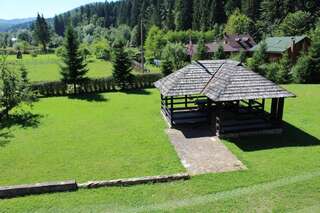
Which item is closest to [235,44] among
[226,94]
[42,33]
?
[226,94]

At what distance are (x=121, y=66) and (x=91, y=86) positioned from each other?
11.2 ft

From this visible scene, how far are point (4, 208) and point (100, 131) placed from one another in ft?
24.4

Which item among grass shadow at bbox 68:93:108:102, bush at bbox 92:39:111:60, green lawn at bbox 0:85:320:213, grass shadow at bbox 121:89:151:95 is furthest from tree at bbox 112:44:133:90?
bush at bbox 92:39:111:60

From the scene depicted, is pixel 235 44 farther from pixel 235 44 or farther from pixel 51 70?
pixel 51 70

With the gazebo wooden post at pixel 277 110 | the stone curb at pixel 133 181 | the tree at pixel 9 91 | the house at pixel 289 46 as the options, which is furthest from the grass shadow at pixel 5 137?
the house at pixel 289 46

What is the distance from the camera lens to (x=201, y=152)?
12039 millimetres

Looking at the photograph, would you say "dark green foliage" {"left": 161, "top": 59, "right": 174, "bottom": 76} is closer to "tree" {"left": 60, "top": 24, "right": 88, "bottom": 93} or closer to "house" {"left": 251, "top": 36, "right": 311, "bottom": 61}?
"tree" {"left": 60, "top": 24, "right": 88, "bottom": 93}

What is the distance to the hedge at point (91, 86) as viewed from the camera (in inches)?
1017

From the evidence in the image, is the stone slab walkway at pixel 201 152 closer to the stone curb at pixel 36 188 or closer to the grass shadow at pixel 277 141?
the grass shadow at pixel 277 141

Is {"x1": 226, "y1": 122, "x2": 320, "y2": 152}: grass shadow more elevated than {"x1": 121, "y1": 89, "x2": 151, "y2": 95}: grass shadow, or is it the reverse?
{"x1": 226, "y1": 122, "x2": 320, "y2": 152}: grass shadow

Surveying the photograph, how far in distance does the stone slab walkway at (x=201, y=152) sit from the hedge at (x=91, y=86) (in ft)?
46.3

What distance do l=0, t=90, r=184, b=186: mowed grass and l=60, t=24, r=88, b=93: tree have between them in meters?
5.46

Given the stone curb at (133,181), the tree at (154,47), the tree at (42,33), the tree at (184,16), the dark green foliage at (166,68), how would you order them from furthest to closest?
the tree at (42,33)
the tree at (184,16)
the tree at (154,47)
the dark green foliage at (166,68)
the stone curb at (133,181)

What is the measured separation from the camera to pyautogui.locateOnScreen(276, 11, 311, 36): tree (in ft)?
185
